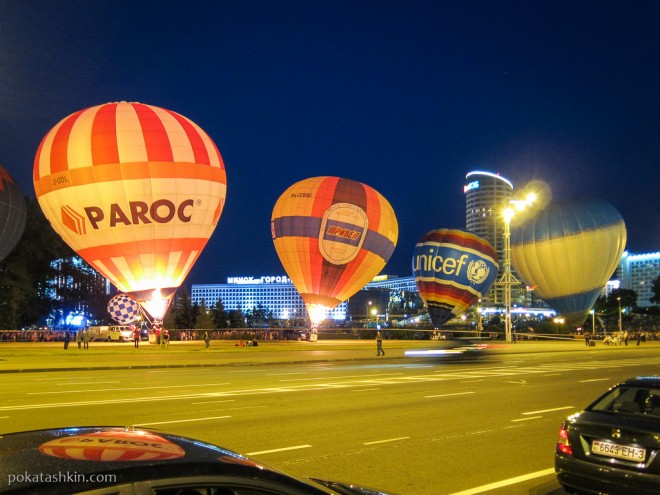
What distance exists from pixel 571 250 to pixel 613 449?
2126 inches

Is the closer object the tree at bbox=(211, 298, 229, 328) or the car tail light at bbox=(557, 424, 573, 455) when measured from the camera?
the car tail light at bbox=(557, 424, 573, 455)

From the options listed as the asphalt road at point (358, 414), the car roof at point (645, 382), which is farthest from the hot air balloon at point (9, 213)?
the car roof at point (645, 382)

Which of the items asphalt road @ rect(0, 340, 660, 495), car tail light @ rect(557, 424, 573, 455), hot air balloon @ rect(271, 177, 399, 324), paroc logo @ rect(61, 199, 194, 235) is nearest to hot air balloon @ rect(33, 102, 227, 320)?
paroc logo @ rect(61, 199, 194, 235)

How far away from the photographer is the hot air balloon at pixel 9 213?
46844 millimetres

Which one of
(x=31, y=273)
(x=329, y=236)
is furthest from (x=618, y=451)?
(x=31, y=273)

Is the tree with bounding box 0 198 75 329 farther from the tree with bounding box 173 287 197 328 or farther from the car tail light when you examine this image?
the car tail light

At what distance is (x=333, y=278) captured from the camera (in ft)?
164

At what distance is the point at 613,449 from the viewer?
7.18 m

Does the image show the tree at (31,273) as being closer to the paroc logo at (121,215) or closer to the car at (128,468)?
the paroc logo at (121,215)

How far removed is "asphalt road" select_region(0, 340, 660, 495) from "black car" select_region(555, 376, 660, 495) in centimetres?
86

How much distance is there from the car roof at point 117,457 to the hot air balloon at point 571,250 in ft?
192

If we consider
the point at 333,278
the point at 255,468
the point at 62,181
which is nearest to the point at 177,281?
the point at 62,181

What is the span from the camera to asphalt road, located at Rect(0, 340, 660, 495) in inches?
351

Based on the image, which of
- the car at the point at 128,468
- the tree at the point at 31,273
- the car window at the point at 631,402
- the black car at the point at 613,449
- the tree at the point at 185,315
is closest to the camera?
the car at the point at 128,468
